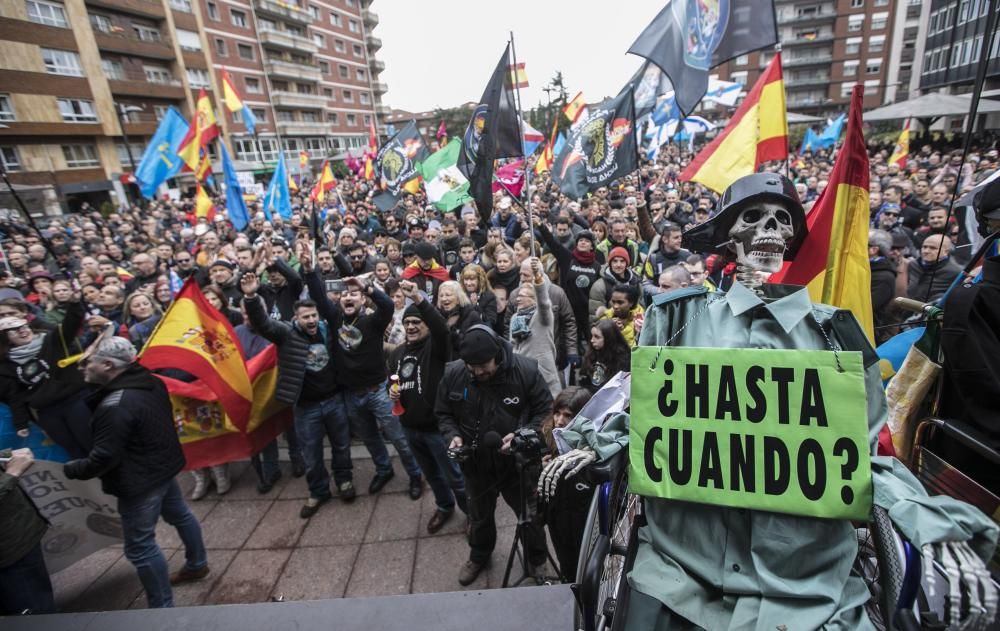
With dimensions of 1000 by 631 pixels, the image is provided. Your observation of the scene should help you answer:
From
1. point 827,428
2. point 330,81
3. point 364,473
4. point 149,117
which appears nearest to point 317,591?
point 364,473

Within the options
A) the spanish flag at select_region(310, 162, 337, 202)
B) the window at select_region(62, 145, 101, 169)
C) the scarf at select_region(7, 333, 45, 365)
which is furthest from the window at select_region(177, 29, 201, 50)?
the scarf at select_region(7, 333, 45, 365)

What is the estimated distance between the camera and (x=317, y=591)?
12.5 ft

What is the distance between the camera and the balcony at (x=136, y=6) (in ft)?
110

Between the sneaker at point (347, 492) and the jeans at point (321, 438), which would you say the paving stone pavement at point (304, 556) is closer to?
the sneaker at point (347, 492)

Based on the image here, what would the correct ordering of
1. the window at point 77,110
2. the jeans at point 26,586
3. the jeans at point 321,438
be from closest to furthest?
the jeans at point 26,586 → the jeans at point 321,438 → the window at point 77,110

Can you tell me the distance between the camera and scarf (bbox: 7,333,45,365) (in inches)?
162

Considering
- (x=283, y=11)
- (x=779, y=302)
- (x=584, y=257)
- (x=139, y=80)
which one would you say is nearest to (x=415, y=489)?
(x=584, y=257)

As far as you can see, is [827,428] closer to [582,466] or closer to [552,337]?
[582,466]

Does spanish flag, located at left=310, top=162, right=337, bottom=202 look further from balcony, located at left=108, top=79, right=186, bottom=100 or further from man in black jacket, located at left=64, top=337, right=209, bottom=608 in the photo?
balcony, located at left=108, top=79, right=186, bottom=100

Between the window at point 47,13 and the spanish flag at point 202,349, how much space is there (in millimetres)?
37654

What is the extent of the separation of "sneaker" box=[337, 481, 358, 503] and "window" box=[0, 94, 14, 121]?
Result: 3742 centimetres

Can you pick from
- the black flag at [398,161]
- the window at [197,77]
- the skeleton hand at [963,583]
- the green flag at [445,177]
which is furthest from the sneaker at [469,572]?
the window at [197,77]

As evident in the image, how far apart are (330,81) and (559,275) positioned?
6156 centimetres

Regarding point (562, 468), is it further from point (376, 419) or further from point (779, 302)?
point (376, 419)
